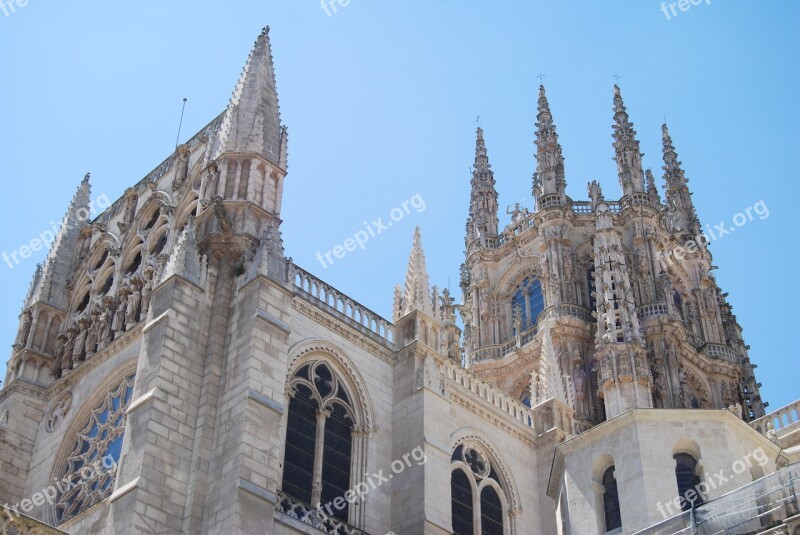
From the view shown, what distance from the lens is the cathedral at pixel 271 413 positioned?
2261 cm

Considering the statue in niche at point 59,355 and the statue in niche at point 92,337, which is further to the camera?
the statue in niche at point 59,355

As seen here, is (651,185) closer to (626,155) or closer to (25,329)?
(626,155)

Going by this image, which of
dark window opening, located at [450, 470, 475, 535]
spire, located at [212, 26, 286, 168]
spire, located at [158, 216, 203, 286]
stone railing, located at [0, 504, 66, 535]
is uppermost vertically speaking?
spire, located at [212, 26, 286, 168]

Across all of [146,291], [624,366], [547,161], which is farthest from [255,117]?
[547,161]

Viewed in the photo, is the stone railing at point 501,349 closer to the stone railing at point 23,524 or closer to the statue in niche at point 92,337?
the statue in niche at point 92,337

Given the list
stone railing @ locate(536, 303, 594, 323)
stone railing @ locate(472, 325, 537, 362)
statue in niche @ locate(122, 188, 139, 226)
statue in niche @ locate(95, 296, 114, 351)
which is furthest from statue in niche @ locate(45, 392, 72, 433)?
stone railing @ locate(536, 303, 594, 323)

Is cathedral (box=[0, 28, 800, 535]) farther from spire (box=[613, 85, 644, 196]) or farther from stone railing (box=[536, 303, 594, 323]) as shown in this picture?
spire (box=[613, 85, 644, 196])

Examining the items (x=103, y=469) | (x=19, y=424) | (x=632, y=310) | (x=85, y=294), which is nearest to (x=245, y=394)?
(x=103, y=469)

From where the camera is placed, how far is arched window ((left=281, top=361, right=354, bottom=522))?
25688 mm

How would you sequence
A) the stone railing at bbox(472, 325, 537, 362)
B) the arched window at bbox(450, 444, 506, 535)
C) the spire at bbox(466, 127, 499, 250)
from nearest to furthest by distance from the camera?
1. the arched window at bbox(450, 444, 506, 535)
2. the stone railing at bbox(472, 325, 537, 362)
3. the spire at bbox(466, 127, 499, 250)

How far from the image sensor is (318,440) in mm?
26547

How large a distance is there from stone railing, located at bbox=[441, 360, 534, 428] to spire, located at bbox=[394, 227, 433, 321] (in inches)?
64.2

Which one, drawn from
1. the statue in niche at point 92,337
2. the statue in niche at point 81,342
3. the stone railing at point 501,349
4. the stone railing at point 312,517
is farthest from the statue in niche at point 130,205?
the stone railing at point 501,349

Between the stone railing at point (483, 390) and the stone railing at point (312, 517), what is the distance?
5.67 meters
